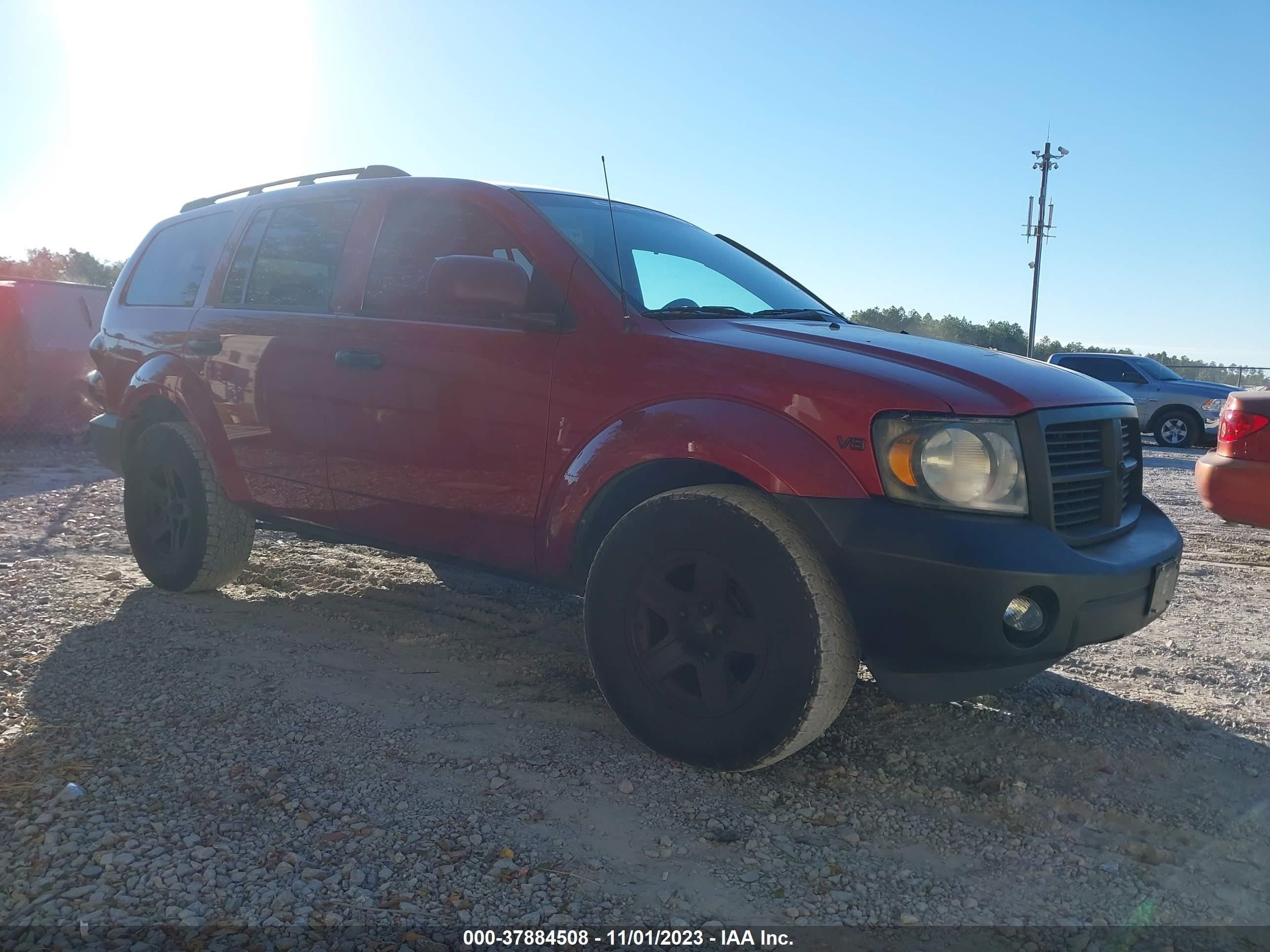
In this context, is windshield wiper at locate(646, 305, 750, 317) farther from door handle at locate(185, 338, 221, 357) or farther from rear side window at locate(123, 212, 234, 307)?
rear side window at locate(123, 212, 234, 307)

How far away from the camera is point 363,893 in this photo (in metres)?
2.17

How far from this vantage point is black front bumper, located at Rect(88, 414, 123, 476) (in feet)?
16.2

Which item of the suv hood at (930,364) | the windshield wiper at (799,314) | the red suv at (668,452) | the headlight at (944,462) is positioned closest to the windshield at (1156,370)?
the red suv at (668,452)

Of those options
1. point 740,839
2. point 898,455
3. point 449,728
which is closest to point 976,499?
point 898,455

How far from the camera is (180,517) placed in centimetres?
461

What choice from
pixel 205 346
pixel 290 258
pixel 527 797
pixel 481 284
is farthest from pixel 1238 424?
pixel 205 346

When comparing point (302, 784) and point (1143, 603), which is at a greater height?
point (1143, 603)

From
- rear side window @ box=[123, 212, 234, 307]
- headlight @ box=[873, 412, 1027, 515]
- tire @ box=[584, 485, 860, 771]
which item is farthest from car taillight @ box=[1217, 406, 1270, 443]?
rear side window @ box=[123, 212, 234, 307]

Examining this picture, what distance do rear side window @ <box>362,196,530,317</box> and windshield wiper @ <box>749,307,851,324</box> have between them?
0.93 m

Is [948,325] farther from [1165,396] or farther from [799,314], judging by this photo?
[799,314]

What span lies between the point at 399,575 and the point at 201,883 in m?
3.14

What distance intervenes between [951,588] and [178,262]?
13.6 feet

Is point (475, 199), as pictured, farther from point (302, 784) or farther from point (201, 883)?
point (201, 883)

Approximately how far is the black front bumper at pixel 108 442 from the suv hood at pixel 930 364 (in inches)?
129
